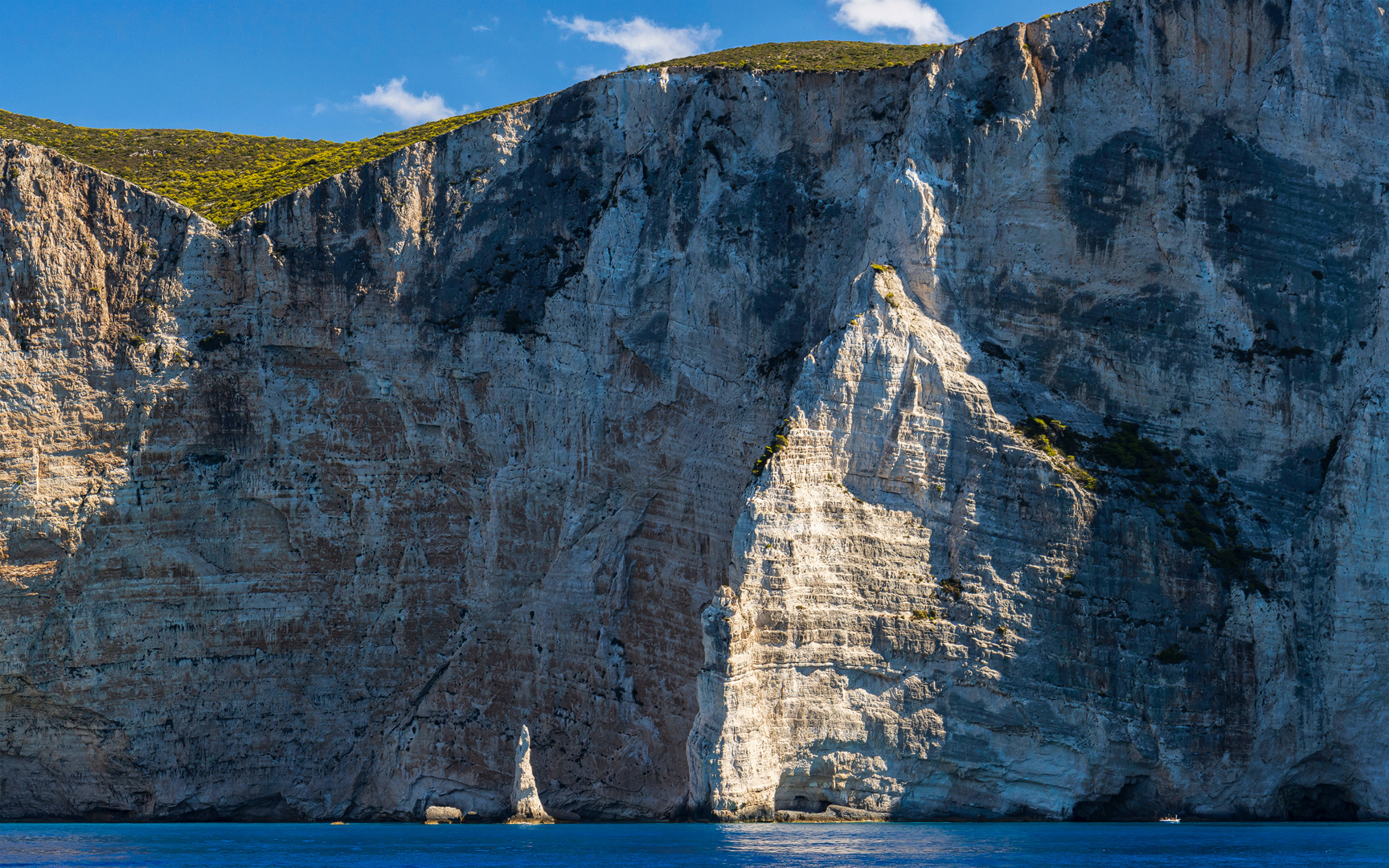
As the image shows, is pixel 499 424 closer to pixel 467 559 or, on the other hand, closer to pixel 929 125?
pixel 467 559

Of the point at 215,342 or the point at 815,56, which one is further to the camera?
the point at 815,56

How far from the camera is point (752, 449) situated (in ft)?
143

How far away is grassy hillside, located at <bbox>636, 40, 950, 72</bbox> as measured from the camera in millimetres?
51531

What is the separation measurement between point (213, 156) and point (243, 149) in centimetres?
169

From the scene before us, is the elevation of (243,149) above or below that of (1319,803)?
above

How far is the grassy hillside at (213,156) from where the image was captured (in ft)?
166

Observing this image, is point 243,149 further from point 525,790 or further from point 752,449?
point 525,790

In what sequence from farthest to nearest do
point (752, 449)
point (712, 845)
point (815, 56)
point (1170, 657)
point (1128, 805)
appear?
point (815, 56)
point (752, 449)
point (1128, 805)
point (1170, 657)
point (712, 845)

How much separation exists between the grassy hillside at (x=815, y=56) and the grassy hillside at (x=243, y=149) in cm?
4

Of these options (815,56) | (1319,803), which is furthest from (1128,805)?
(815,56)

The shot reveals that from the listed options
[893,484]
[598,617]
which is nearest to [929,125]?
[893,484]

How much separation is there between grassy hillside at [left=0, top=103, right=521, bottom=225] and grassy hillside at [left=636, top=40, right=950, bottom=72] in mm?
9190

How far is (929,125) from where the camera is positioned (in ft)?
146

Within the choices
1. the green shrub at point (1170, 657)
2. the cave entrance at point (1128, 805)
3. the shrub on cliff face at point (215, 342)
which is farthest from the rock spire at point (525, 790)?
the green shrub at point (1170, 657)
